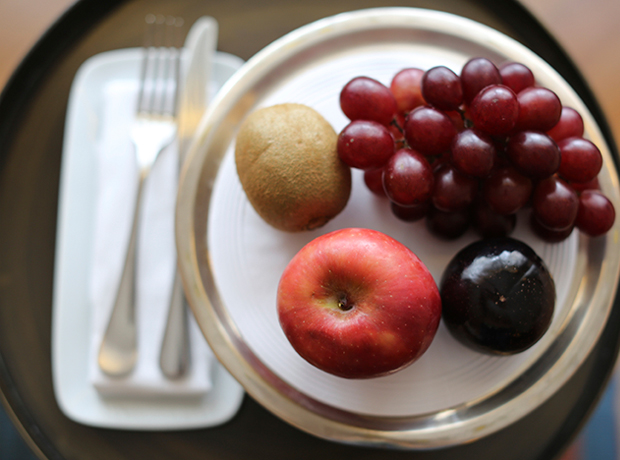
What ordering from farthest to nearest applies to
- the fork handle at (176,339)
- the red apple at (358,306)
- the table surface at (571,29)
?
the table surface at (571,29), the fork handle at (176,339), the red apple at (358,306)

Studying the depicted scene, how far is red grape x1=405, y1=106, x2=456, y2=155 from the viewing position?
1.09 ft

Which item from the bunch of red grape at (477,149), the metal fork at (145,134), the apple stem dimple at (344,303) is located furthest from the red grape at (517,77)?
the metal fork at (145,134)

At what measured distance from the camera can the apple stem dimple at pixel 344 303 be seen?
0.32 meters

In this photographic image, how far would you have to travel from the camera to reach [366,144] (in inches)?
13.4

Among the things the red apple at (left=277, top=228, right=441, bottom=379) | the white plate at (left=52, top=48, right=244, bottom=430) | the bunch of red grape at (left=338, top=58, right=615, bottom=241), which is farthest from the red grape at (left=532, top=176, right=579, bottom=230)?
the white plate at (left=52, top=48, right=244, bottom=430)

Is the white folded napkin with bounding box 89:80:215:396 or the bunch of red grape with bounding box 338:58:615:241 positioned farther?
the white folded napkin with bounding box 89:80:215:396

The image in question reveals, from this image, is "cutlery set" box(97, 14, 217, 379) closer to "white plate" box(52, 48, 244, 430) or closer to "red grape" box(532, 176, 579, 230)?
"white plate" box(52, 48, 244, 430)

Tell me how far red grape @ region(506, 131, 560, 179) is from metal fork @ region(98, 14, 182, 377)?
343 mm

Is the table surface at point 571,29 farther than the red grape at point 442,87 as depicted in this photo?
Yes

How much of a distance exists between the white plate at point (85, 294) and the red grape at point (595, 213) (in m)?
0.36

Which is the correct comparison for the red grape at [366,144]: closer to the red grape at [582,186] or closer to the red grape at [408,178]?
Result: the red grape at [408,178]

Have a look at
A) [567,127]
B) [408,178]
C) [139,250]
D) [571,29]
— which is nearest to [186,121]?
[139,250]

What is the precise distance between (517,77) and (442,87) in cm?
7

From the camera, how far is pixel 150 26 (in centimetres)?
50
